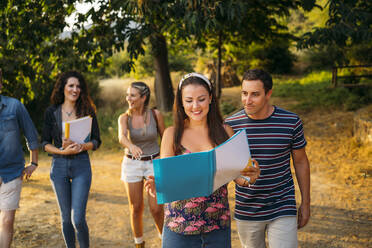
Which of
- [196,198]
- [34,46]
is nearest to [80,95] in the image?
[196,198]

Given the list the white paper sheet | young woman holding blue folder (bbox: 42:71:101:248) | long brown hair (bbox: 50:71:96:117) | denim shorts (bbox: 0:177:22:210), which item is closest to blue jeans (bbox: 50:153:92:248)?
young woman holding blue folder (bbox: 42:71:101:248)

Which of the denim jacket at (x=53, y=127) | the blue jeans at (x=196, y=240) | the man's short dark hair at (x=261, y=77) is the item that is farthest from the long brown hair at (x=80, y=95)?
the blue jeans at (x=196, y=240)

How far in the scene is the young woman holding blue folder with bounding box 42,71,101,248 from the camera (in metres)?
3.40

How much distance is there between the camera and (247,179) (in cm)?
216

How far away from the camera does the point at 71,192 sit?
137 inches

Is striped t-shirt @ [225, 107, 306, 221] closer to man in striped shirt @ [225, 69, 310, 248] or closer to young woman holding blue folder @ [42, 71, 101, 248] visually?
man in striped shirt @ [225, 69, 310, 248]

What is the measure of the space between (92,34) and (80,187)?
4896 mm

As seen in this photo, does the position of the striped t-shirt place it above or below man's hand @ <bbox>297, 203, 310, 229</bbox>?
above

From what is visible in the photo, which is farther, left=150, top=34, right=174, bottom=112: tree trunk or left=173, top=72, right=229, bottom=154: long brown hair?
left=150, top=34, right=174, bottom=112: tree trunk

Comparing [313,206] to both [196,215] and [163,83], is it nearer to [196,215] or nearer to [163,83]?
[196,215]

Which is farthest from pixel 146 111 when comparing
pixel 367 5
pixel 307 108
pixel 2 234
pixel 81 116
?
pixel 307 108

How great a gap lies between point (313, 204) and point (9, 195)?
4541 millimetres

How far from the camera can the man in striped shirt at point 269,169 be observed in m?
2.62

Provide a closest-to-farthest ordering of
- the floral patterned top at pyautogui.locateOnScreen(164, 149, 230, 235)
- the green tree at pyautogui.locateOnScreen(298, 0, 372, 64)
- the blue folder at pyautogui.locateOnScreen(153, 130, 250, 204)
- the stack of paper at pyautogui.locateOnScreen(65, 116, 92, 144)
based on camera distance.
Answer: the blue folder at pyautogui.locateOnScreen(153, 130, 250, 204) < the floral patterned top at pyautogui.locateOnScreen(164, 149, 230, 235) < the stack of paper at pyautogui.locateOnScreen(65, 116, 92, 144) < the green tree at pyautogui.locateOnScreen(298, 0, 372, 64)
